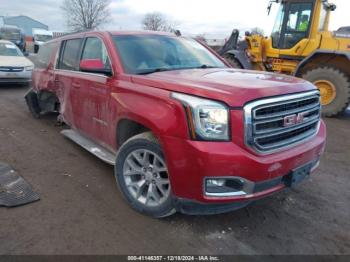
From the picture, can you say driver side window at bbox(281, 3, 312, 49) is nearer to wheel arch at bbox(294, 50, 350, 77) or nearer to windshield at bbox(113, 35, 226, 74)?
wheel arch at bbox(294, 50, 350, 77)

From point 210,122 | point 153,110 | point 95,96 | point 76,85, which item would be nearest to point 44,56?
point 76,85

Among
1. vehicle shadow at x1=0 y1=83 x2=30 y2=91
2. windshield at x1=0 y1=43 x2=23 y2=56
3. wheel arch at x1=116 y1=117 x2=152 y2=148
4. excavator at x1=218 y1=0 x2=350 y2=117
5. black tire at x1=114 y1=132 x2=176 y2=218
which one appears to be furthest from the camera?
windshield at x1=0 y1=43 x2=23 y2=56

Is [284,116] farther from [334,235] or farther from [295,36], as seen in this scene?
[295,36]

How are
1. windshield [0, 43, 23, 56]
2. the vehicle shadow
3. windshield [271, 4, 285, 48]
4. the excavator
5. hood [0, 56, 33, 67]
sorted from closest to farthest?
the excavator
windshield [271, 4, 285, 48]
hood [0, 56, 33, 67]
the vehicle shadow
windshield [0, 43, 23, 56]

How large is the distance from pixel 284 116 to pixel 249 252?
1.26 m

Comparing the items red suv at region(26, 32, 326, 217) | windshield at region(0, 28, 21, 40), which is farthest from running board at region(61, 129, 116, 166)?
windshield at region(0, 28, 21, 40)

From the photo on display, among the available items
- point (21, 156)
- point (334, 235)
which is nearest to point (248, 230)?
point (334, 235)

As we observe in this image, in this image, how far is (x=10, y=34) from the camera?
26.3 metres

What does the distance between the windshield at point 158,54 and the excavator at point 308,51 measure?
356cm

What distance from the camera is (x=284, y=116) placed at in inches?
122

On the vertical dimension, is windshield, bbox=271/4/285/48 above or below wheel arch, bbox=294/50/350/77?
above

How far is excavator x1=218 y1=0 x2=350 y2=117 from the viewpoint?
8539 millimetres

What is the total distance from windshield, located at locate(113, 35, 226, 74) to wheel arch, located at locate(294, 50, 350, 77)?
5.07m

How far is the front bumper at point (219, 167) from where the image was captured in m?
2.76
